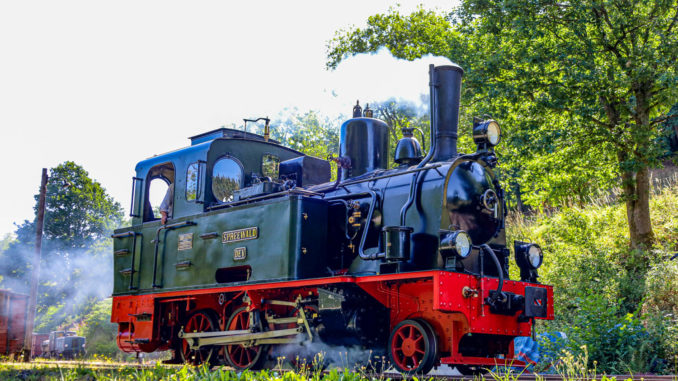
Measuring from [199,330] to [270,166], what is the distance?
265 centimetres

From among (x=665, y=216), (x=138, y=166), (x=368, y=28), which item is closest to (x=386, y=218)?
(x=138, y=166)

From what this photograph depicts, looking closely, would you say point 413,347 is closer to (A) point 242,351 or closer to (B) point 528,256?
(B) point 528,256

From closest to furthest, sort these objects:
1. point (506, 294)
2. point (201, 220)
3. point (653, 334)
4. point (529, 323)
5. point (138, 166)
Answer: point (506, 294) < point (529, 323) < point (653, 334) < point (201, 220) < point (138, 166)

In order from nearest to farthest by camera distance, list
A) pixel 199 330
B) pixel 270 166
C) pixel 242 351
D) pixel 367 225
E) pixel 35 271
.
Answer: pixel 367 225
pixel 242 351
pixel 199 330
pixel 270 166
pixel 35 271

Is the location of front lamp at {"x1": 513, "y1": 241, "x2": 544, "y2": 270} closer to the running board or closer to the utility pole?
the running board

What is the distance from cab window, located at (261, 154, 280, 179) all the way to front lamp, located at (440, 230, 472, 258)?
11.6 feet

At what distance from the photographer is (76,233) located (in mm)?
30500

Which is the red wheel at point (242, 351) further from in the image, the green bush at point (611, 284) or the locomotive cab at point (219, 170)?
the green bush at point (611, 284)

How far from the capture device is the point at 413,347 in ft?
20.5

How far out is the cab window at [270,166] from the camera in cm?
908

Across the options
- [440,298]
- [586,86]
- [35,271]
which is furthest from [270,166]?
[35,271]

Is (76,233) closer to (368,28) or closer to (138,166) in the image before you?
(368,28)

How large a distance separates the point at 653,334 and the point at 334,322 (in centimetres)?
417

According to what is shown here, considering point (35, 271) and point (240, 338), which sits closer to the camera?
point (240, 338)
